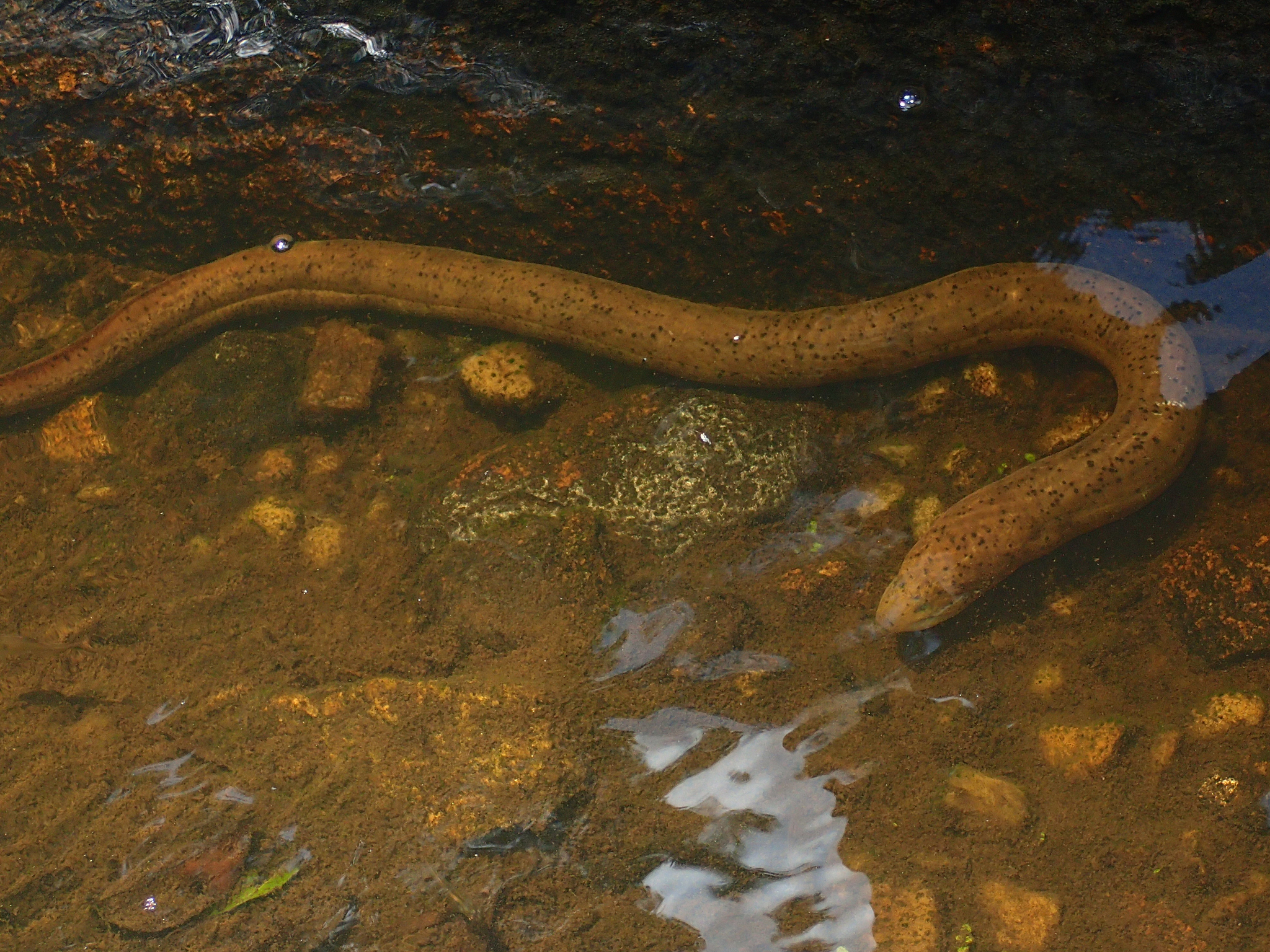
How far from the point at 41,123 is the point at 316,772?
13.7 feet

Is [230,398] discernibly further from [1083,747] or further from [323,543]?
[1083,747]

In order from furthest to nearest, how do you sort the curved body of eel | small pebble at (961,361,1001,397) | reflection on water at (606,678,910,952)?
small pebble at (961,361,1001,397) → the curved body of eel → reflection on water at (606,678,910,952)

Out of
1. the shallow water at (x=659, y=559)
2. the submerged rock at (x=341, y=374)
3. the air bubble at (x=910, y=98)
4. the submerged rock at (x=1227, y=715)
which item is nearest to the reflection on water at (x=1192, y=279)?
the shallow water at (x=659, y=559)

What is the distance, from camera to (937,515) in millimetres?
4703

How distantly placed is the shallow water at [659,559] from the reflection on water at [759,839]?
19mm

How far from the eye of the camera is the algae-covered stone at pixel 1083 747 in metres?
4.18

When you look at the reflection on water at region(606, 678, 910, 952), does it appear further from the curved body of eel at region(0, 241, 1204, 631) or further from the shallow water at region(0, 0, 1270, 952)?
the curved body of eel at region(0, 241, 1204, 631)

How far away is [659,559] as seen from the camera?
4664 millimetres

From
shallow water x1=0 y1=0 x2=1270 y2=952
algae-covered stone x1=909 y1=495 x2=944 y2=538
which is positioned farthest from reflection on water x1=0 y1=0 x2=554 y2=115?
algae-covered stone x1=909 y1=495 x2=944 y2=538

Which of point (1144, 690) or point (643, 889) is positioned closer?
point (643, 889)

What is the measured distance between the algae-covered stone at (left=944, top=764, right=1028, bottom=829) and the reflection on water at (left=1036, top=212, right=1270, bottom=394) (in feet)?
8.26

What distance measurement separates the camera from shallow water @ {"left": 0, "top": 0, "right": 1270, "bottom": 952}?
4020 millimetres

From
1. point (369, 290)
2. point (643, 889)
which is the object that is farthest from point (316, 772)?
point (369, 290)

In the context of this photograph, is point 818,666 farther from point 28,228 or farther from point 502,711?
point 28,228
